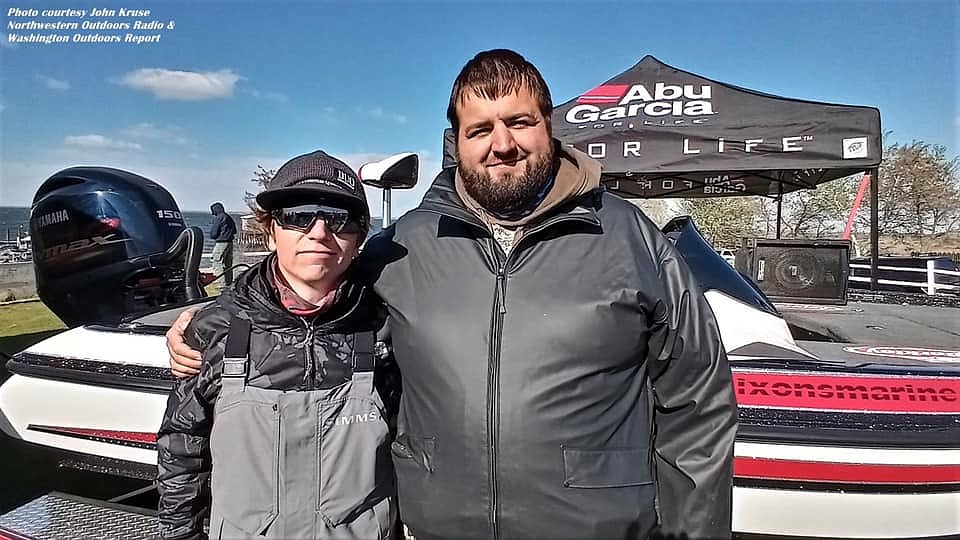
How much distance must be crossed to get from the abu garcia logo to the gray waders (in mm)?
4995

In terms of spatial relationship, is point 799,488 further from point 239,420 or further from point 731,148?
point 731,148

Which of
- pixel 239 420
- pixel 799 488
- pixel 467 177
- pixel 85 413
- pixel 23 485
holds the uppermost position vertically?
pixel 467 177

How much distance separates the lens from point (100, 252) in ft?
16.4

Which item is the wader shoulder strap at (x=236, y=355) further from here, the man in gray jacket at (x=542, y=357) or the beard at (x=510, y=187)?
the beard at (x=510, y=187)

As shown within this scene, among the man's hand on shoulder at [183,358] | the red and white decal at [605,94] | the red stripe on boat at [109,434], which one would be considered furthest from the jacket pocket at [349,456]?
the red and white decal at [605,94]

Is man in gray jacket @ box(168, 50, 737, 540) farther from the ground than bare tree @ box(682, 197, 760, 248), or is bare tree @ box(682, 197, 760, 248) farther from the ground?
bare tree @ box(682, 197, 760, 248)

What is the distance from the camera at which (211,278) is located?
5473mm

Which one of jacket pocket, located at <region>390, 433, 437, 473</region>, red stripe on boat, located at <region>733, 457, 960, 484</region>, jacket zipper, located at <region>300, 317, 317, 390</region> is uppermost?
jacket zipper, located at <region>300, 317, 317, 390</region>

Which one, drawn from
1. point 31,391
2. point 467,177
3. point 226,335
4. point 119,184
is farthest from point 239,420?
point 119,184

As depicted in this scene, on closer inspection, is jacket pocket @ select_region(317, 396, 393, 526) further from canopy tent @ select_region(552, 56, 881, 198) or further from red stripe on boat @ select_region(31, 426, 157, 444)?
canopy tent @ select_region(552, 56, 881, 198)

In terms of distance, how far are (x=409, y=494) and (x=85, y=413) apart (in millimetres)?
1813

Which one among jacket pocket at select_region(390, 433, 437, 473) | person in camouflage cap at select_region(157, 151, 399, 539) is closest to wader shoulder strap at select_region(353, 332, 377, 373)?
person in camouflage cap at select_region(157, 151, 399, 539)

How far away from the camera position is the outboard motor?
4992 mm

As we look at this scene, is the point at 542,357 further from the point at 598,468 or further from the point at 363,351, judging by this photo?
the point at 363,351
